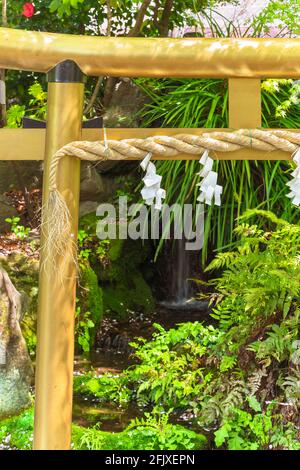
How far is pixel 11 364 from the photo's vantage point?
11.2 ft

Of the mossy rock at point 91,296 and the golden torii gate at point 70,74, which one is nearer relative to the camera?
the golden torii gate at point 70,74

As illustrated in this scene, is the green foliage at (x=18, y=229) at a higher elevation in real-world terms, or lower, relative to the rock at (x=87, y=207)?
lower

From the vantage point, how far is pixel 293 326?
3182 millimetres

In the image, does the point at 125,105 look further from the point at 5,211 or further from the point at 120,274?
the point at 120,274

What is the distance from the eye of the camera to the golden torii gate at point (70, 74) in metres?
2.31

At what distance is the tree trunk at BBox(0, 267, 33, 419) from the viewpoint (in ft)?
11.2

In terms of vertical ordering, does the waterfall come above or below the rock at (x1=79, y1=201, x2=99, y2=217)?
below

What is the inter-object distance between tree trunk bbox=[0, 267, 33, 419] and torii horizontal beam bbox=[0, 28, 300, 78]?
1.46 m

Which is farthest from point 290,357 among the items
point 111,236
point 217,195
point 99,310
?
Result: point 111,236

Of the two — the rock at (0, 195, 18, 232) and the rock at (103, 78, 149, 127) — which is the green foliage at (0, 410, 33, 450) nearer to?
the rock at (0, 195, 18, 232)

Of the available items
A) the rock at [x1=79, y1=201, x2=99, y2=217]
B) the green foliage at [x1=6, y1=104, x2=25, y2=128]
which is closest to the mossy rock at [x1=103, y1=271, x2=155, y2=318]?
the rock at [x1=79, y1=201, x2=99, y2=217]

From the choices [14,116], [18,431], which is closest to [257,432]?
[18,431]

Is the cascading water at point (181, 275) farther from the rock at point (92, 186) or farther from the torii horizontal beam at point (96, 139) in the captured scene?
the torii horizontal beam at point (96, 139)

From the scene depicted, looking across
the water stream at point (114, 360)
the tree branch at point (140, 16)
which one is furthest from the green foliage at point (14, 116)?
the water stream at point (114, 360)
